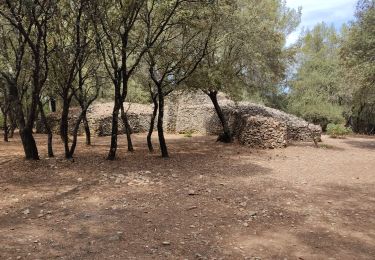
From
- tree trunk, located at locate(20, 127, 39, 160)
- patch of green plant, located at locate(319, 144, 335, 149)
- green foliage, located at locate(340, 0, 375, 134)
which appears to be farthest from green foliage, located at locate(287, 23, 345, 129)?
tree trunk, located at locate(20, 127, 39, 160)

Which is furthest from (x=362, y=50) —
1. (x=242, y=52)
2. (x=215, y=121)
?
(x=215, y=121)

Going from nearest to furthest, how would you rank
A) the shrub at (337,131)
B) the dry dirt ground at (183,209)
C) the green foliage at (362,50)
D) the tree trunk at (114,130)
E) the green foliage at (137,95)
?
the dry dirt ground at (183,209) → the tree trunk at (114,130) → the green foliage at (362,50) → the shrub at (337,131) → the green foliage at (137,95)

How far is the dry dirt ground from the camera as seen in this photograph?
20.9 ft

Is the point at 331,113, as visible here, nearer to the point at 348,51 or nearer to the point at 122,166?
the point at 348,51

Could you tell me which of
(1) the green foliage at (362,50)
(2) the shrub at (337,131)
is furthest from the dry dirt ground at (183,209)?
(2) the shrub at (337,131)

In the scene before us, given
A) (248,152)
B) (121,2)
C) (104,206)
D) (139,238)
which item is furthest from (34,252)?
(248,152)

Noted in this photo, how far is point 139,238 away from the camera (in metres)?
6.77

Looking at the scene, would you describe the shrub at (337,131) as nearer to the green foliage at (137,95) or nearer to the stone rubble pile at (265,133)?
the stone rubble pile at (265,133)

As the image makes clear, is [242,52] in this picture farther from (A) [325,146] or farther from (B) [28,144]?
(B) [28,144]

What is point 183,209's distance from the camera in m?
8.57

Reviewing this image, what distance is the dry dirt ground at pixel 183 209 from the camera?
20.9 feet

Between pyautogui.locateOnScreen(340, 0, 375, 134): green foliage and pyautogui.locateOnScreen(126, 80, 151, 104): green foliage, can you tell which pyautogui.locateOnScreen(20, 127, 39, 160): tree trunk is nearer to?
pyautogui.locateOnScreen(126, 80, 151, 104): green foliage

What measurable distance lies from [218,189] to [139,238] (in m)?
4.03

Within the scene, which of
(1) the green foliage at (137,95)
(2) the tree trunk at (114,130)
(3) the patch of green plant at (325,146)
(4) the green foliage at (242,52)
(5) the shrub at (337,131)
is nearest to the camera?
(2) the tree trunk at (114,130)
